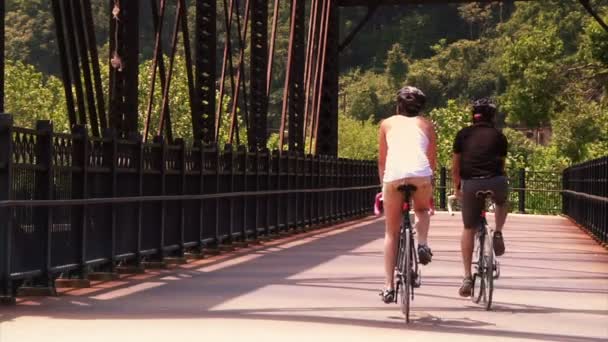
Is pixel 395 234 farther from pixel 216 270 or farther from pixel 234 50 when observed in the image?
pixel 234 50

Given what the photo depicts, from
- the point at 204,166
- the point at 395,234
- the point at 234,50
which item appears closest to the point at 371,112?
the point at 234,50

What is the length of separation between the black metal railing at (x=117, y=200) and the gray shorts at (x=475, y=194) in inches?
131

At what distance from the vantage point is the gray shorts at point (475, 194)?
14273 mm

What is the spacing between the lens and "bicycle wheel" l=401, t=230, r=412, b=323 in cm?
1246

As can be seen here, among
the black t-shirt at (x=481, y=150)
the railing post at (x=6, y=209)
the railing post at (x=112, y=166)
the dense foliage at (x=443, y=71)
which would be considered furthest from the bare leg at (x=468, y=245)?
the dense foliage at (x=443, y=71)

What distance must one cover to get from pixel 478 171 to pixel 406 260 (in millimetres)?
1870

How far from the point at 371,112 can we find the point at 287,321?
13255 centimetres

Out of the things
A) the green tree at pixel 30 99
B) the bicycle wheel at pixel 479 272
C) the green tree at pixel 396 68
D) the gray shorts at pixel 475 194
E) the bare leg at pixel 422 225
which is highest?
the green tree at pixel 396 68

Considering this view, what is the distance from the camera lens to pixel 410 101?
13148mm

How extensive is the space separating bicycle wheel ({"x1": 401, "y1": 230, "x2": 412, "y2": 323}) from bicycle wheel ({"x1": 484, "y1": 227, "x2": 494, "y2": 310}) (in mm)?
1320

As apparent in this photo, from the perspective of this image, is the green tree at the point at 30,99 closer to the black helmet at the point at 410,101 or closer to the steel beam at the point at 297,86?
the steel beam at the point at 297,86

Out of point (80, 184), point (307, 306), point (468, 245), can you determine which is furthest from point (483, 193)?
point (80, 184)

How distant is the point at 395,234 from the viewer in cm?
1309

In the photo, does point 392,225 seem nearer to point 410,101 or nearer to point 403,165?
point 403,165
